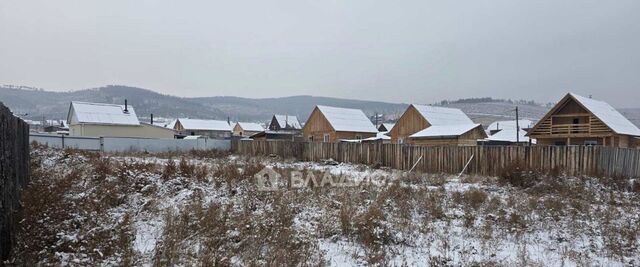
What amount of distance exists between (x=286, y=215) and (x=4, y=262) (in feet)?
15.7

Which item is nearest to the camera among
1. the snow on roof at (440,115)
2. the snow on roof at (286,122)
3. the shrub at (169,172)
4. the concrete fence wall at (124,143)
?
the shrub at (169,172)

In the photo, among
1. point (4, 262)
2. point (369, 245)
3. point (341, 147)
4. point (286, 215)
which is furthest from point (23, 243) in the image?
point (341, 147)

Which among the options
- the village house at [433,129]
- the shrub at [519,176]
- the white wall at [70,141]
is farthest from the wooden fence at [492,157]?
the white wall at [70,141]

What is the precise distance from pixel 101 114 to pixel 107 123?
1.51 metres

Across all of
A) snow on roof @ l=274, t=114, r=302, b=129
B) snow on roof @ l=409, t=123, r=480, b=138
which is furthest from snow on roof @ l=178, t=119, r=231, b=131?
snow on roof @ l=409, t=123, r=480, b=138

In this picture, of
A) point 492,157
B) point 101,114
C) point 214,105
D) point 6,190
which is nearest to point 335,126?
point 101,114

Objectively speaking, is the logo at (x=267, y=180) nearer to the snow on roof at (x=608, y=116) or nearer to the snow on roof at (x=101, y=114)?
the snow on roof at (x=608, y=116)

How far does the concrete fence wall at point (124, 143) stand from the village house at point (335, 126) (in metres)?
13.7

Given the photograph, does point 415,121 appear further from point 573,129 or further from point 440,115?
point 573,129

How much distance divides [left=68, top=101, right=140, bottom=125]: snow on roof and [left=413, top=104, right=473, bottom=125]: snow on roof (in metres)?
27.0

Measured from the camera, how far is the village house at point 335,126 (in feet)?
139

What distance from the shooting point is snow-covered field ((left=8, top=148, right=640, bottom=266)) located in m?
5.90

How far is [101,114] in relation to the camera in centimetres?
3553

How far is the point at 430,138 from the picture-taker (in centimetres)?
3262
